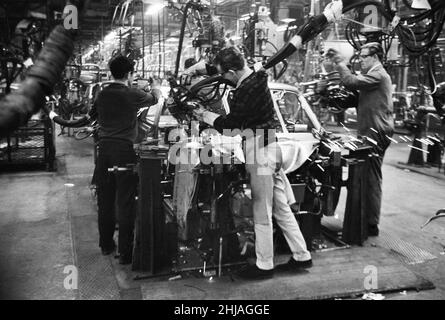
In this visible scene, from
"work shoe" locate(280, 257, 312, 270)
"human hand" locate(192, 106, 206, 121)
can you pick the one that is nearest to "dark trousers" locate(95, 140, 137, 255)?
"human hand" locate(192, 106, 206, 121)

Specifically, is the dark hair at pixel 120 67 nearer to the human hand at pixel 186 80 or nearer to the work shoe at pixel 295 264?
the human hand at pixel 186 80

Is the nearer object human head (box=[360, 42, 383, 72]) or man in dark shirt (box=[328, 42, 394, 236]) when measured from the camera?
man in dark shirt (box=[328, 42, 394, 236])

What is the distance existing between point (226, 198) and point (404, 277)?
1.89 m

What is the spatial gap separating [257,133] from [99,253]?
2.26 metres

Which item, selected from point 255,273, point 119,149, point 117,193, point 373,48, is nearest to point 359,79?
point 373,48

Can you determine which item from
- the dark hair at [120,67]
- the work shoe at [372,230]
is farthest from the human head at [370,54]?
the dark hair at [120,67]

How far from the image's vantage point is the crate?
886 cm

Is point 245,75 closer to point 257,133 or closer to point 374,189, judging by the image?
point 257,133

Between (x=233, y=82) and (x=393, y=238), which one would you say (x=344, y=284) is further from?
(x=233, y=82)

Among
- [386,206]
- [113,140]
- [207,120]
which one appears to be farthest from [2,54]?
[386,206]

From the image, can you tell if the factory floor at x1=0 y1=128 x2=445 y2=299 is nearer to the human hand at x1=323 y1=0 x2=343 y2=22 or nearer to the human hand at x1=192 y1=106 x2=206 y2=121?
the human hand at x1=192 y1=106 x2=206 y2=121

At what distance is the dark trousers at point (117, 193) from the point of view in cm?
435

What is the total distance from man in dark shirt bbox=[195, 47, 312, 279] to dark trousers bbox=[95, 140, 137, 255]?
102cm

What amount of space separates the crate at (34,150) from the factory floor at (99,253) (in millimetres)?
960
